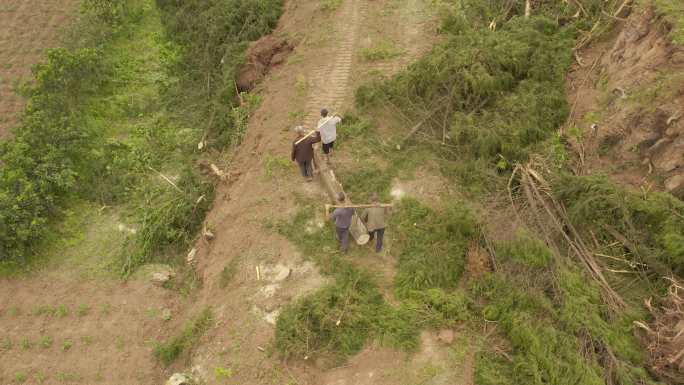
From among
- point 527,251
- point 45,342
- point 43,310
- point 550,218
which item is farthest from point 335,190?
point 43,310

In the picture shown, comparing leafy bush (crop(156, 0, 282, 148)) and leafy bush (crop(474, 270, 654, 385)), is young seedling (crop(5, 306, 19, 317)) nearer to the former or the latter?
leafy bush (crop(156, 0, 282, 148))

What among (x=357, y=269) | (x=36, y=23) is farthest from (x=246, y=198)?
(x=36, y=23)

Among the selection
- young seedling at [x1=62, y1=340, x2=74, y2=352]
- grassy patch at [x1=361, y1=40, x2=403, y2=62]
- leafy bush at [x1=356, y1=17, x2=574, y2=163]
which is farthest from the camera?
grassy patch at [x1=361, y1=40, x2=403, y2=62]

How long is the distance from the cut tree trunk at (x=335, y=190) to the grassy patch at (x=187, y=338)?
253 centimetres

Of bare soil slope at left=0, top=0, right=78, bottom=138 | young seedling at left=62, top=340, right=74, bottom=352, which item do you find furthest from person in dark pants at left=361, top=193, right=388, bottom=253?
bare soil slope at left=0, top=0, right=78, bottom=138

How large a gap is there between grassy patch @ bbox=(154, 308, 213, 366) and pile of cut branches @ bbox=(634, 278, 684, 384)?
585 cm

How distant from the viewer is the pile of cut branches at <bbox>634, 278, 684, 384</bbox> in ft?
16.4

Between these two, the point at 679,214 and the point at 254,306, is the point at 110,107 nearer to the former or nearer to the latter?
the point at 254,306

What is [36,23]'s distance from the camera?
520 inches

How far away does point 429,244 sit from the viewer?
6.68 m

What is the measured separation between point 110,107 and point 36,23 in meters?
5.10

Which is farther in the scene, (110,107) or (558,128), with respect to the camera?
(110,107)

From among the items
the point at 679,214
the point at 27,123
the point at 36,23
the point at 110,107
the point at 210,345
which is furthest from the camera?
the point at 36,23

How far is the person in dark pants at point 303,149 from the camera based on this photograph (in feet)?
23.3
